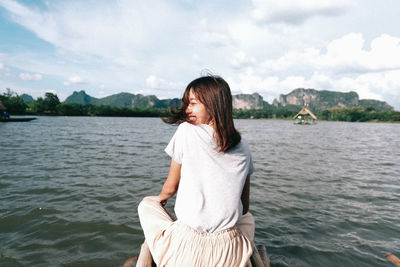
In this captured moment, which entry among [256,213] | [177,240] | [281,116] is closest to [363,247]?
[256,213]

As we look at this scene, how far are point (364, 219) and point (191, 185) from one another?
206 inches

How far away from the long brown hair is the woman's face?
34mm

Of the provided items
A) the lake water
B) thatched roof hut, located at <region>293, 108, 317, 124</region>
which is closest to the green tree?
thatched roof hut, located at <region>293, 108, 317, 124</region>

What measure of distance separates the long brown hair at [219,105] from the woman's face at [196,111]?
3 centimetres

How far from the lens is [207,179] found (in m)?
1.80

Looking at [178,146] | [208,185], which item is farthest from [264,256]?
[178,146]

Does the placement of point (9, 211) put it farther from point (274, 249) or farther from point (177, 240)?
point (274, 249)

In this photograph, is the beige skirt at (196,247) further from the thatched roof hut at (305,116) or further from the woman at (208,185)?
the thatched roof hut at (305,116)

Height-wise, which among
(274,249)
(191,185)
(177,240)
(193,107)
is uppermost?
(193,107)

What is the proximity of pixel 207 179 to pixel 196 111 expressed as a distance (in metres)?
0.56

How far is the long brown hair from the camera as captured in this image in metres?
1.77

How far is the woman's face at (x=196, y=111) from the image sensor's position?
1895 millimetres

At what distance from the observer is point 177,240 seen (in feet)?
5.97

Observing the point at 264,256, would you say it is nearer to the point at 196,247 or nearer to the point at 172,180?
the point at 196,247
